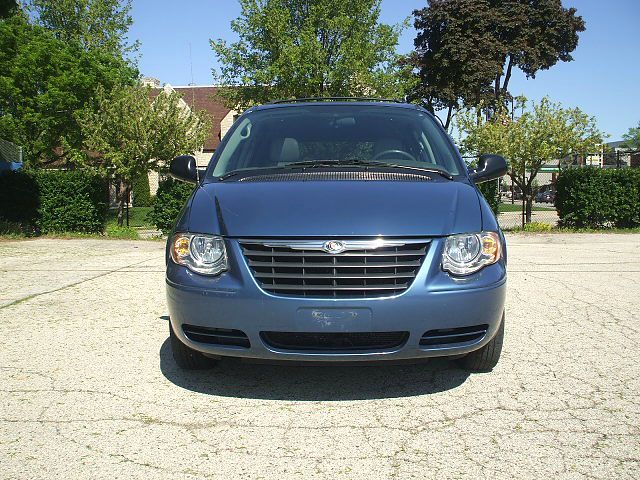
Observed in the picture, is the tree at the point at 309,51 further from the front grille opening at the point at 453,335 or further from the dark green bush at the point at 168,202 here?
the front grille opening at the point at 453,335

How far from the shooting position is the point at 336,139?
4.94m

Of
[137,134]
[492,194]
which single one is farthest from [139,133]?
[492,194]

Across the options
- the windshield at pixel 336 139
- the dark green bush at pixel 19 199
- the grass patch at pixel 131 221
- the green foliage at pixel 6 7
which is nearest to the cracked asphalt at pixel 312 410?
the windshield at pixel 336 139

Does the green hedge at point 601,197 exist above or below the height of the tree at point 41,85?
below

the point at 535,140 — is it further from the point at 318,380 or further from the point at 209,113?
the point at 209,113

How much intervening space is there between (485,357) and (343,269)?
4.13 feet

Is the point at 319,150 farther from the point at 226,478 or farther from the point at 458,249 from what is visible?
the point at 226,478

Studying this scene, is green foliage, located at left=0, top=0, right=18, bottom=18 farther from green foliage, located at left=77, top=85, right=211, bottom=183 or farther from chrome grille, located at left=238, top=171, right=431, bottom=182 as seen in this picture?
chrome grille, located at left=238, top=171, right=431, bottom=182

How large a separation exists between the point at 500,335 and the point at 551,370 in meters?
0.56

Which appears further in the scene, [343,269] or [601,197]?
[601,197]

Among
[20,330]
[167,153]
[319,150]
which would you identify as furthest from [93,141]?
[319,150]

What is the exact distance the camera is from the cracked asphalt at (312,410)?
115 inches

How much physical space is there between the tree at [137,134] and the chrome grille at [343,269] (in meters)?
17.4

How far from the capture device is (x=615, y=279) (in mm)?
8508
